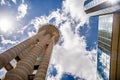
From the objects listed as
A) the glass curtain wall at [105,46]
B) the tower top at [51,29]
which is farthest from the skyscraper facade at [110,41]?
the tower top at [51,29]

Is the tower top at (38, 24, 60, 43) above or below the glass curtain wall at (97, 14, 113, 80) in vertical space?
above

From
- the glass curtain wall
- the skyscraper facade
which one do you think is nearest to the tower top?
the skyscraper facade

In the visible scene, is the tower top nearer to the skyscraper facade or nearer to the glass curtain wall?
the skyscraper facade

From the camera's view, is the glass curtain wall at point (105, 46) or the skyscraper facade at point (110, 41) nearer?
the skyscraper facade at point (110, 41)

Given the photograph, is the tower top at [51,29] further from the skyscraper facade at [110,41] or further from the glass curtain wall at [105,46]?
the glass curtain wall at [105,46]

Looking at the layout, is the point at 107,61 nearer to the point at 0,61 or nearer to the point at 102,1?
the point at 102,1

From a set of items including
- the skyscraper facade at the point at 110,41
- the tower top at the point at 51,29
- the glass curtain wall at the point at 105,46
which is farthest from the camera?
the glass curtain wall at the point at 105,46

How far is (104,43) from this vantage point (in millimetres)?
68375

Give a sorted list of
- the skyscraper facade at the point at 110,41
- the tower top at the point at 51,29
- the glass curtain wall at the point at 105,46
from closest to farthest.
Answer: the skyscraper facade at the point at 110,41
the tower top at the point at 51,29
the glass curtain wall at the point at 105,46

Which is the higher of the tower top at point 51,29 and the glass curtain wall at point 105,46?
the tower top at point 51,29

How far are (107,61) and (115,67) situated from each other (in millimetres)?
7280

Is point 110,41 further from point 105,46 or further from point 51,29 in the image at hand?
point 51,29

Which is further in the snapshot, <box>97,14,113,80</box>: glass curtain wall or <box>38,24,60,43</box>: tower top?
<box>97,14,113,80</box>: glass curtain wall

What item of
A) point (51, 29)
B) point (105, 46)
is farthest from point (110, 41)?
point (51, 29)
